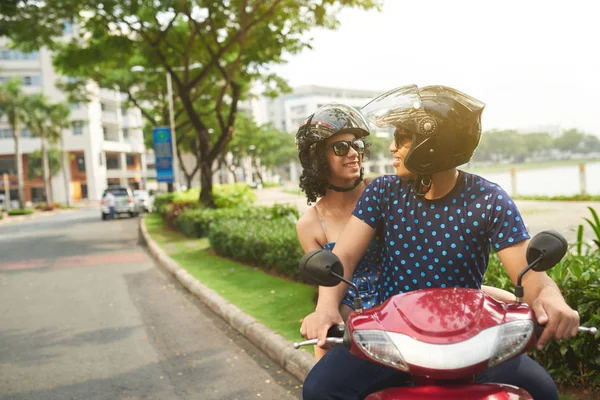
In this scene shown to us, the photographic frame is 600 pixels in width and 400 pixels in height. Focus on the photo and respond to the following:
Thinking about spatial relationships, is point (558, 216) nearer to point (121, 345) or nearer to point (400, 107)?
point (121, 345)

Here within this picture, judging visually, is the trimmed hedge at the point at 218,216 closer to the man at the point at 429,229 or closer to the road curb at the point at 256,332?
the road curb at the point at 256,332

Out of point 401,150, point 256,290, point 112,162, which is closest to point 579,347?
point 401,150

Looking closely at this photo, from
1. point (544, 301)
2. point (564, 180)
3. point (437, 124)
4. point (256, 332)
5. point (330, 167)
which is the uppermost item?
point (437, 124)

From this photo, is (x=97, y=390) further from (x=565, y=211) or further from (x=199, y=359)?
(x=565, y=211)

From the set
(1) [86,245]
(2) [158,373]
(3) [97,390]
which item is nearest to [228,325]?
(2) [158,373]

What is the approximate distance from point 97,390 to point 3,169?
67.0 meters

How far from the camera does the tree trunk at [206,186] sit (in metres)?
17.0

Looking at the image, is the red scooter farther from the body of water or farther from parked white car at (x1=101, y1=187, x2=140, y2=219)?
parked white car at (x1=101, y1=187, x2=140, y2=219)

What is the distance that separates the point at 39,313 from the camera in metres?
7.18

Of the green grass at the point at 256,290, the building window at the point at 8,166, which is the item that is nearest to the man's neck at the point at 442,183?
the green grass at the point at 256,290

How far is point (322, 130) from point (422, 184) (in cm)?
73

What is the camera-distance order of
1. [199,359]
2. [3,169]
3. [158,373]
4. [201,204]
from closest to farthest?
[158,373] < [199,359] < [201,204] < [3,169]

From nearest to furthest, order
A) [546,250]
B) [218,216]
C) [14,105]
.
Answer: [546,250] → [218,216] → [14,105]

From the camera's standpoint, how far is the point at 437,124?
199cm
